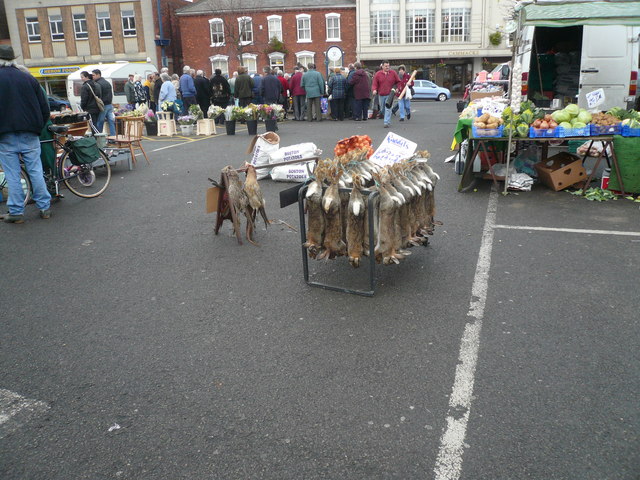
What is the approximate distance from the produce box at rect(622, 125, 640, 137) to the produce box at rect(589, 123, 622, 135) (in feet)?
0.22

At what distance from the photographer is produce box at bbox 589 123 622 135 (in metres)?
7.23

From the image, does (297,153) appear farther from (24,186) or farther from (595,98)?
(595,98)

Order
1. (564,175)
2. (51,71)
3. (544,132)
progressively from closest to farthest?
1. (544,132)
2. (564,175)
3. (51,71)

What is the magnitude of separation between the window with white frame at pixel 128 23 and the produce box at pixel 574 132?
137 feet

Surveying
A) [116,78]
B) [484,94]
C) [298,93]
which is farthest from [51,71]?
[484,94]

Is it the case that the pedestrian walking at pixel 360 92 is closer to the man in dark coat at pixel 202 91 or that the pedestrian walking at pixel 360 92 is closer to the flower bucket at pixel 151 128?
the man in dark coat at pixel 202 91

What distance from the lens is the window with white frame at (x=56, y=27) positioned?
1684 inches

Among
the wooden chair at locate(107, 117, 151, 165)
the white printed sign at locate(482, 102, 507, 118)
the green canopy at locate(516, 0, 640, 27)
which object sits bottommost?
the wooden chair at locate(107, 117, 151, 165)

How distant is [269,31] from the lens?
149ft

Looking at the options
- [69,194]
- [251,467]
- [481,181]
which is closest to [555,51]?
[481,181]

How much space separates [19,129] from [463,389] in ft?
19.9

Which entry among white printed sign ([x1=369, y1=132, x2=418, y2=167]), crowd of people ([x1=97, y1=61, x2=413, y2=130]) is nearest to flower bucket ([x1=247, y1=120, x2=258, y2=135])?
crowd of people ([x1=97, y1=61, x2=413, y2=130])

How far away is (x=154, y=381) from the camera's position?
327 centimetres

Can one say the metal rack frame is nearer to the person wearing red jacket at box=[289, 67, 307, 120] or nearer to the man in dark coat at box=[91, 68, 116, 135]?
the man in dark coat at box=[91, 68, 116, 135]
